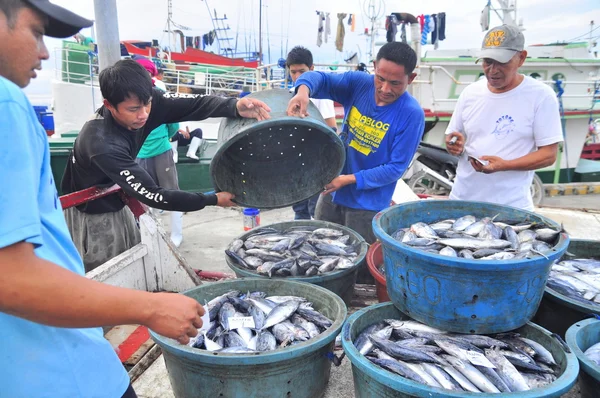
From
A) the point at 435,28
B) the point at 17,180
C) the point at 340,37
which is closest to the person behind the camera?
the point at 17,180

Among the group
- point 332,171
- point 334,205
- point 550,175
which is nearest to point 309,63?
point 334,205

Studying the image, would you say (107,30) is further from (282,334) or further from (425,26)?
(425,26)

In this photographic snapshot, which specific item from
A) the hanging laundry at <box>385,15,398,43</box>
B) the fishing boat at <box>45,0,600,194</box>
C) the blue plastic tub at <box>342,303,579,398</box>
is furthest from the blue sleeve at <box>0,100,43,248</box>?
the hanging laundry at <box>385,15,398,43</box>

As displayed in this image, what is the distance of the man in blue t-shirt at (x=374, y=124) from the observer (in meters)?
3.19

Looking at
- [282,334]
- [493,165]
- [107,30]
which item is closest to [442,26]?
[107,30]

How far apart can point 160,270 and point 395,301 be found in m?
2.40

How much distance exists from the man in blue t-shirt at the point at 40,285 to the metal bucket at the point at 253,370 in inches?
30.8

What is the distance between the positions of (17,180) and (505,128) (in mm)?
3128

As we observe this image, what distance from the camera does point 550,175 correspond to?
42.5 ft

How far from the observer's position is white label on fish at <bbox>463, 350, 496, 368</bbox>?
206cm

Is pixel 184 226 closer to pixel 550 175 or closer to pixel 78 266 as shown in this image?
pixel 78 266

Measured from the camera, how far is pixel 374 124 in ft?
11.2

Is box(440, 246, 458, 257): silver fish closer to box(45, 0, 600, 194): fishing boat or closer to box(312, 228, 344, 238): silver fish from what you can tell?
box(312, 228, 344, 238): silver fish

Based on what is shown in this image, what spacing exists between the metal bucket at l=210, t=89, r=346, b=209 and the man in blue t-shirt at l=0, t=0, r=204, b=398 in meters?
1.72
